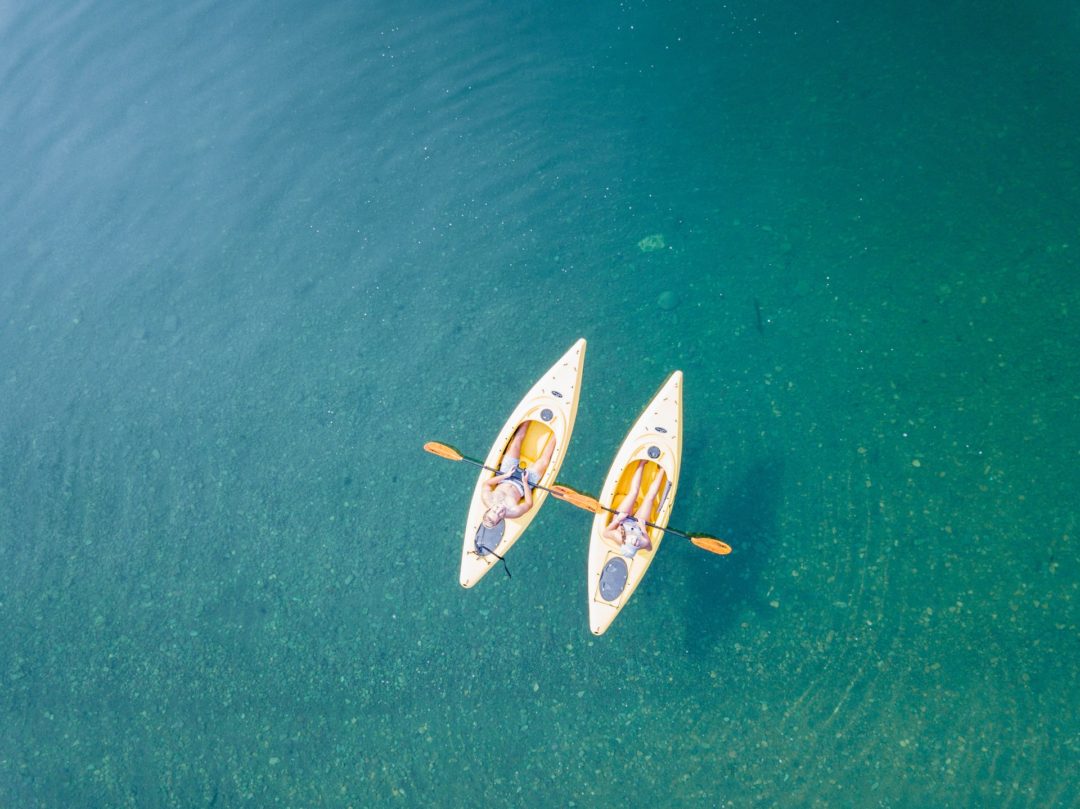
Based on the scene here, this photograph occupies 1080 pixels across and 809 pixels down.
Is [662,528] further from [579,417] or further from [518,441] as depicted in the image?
[518,441]

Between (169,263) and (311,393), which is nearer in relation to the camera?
(311,393)

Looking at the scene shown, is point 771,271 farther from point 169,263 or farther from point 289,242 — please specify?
point 169,263

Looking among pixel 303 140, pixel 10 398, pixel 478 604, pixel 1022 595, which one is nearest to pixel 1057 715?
pixel 1022 595

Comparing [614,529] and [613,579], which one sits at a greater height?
[614,529]

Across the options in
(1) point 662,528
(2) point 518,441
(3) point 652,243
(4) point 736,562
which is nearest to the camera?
(1) point 662,528

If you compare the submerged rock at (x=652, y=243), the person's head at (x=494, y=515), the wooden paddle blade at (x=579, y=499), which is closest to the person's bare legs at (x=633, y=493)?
the wooden paddle blade at (x=579, y=499)

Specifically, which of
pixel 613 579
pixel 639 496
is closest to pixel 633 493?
pixel 639 496

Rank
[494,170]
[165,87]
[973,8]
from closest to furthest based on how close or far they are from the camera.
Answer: [973,8] < [494,170] < [165,87]

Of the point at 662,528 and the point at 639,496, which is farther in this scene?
the point at 639,496
